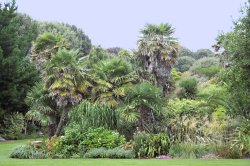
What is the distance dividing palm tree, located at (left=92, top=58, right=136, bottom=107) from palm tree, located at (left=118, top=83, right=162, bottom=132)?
47.1 inches

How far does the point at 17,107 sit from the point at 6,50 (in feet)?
14.0

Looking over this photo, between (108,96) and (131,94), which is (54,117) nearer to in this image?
(108,96)

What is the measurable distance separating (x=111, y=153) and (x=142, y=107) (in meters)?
3.27

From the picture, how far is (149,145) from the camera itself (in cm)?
1458

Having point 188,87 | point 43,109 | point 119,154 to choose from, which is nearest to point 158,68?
point 188,87

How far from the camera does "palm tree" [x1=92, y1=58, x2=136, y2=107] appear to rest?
711 inches

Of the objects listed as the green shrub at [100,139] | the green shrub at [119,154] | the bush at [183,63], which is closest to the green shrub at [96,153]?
the green shrub at [119,154]

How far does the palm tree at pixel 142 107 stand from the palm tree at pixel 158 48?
14.1 ft

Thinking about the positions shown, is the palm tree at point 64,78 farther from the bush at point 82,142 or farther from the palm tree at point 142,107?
the bush at point 82,142

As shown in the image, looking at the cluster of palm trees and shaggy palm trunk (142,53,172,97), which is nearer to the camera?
the cluster of palm trees

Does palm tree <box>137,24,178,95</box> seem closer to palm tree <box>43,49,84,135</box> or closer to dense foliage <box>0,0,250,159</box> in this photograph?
dense foliage <box>0,0,250,159</box>

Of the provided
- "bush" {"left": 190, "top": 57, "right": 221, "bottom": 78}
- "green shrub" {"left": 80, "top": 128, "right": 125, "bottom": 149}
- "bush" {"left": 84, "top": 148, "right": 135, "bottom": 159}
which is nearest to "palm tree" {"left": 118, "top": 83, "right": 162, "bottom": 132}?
"green shrub" {"left": 80, "top": 128, "right": 125, "bottom": 149}

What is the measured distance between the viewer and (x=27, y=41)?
31.6m

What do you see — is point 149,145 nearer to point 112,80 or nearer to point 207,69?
point 112,80
